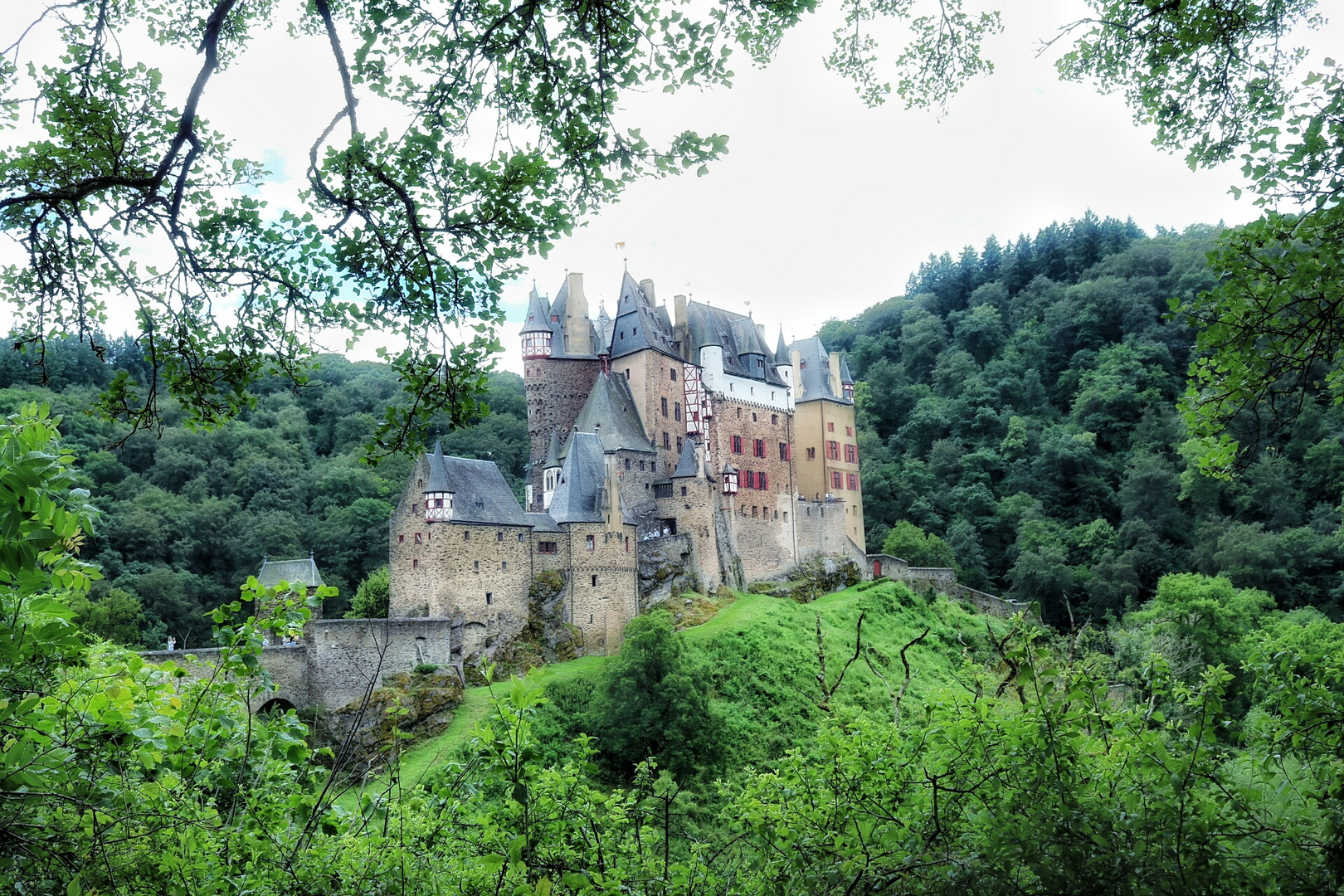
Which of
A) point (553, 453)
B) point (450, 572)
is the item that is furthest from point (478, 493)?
point (553, 453)

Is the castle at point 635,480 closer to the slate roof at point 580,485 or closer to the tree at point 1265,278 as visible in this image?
the slate roof at point 580,485

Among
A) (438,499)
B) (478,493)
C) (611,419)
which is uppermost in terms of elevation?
(611,419)

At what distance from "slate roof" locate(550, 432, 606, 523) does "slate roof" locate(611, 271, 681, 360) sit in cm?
523

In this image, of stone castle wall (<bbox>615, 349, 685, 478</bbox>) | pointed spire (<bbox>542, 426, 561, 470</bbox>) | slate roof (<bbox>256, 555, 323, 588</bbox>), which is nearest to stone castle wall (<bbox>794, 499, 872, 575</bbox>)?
stone castle wall (<bbox>615, 349, 685, 478</bbox>)

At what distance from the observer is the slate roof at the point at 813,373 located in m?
41.4

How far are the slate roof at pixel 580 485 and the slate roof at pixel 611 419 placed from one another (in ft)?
1.68

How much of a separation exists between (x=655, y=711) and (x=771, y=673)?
199 inches

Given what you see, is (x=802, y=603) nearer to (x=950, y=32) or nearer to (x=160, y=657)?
(x=160, y=657)

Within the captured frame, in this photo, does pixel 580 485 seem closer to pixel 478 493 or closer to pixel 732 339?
pixel 478 493

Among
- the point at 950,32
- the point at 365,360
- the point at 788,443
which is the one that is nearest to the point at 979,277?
the point at 788,443

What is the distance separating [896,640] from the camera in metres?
33.1

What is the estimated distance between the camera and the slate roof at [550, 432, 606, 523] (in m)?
29.8

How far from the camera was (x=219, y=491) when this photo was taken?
45406mm

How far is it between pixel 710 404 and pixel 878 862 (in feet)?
105
